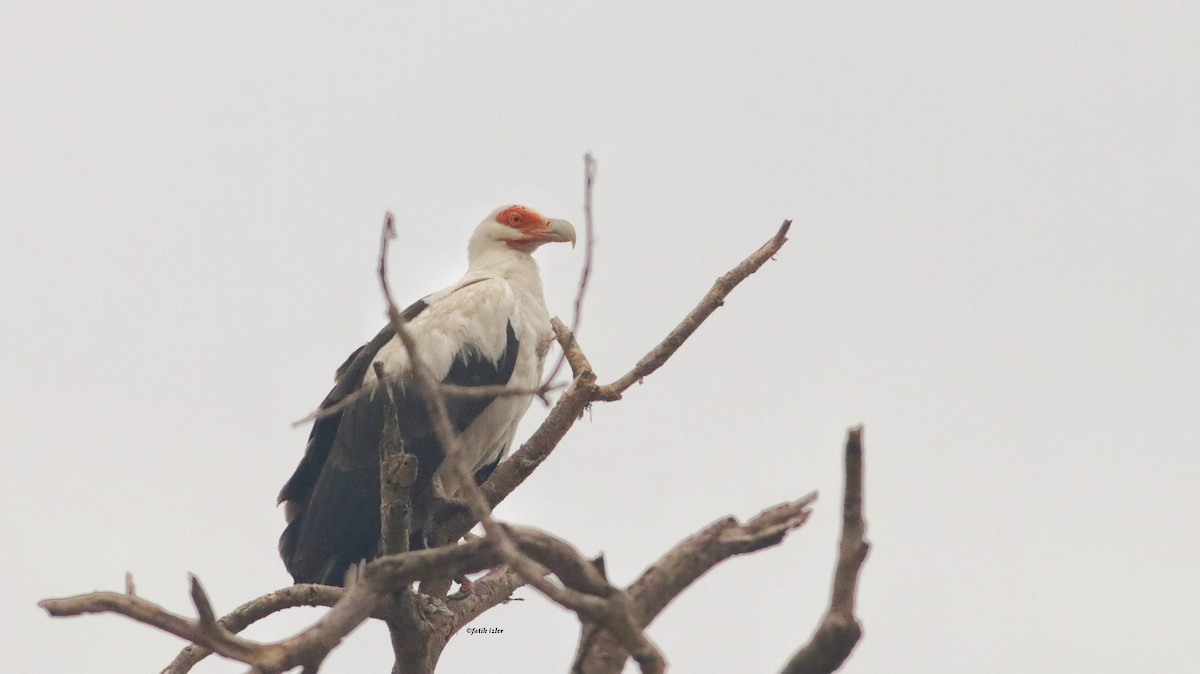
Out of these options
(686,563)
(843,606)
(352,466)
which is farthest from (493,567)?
(352,466)

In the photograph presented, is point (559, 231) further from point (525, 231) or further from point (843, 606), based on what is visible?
point (843, 606)

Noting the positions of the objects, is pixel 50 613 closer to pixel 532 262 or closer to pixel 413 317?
pixel 413 317

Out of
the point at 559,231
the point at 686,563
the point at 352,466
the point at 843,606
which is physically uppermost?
the point at 559,231

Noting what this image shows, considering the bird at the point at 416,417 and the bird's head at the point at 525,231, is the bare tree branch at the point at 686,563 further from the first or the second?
the bird's head at the point at 525,231

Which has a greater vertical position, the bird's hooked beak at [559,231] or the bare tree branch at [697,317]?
the bird's hooked beak at [559,231]

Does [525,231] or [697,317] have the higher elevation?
[525,231]

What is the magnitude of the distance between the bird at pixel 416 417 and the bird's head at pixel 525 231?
16.8 inches

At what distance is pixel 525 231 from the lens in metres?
8.57

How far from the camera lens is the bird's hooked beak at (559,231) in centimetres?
853

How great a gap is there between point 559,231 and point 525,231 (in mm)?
220

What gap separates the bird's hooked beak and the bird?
48cm

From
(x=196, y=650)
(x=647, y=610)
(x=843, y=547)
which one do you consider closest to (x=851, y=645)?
(x=843, y=547)

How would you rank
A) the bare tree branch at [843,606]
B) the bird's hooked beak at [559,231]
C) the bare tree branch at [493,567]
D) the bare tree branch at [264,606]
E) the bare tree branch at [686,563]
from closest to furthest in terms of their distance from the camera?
the bare tree branch at [493,567], the bare tree branch at [843,606], the bare tree branch at [686,563], the bare tree branch at [264,606], the bird's hooked beak at [559,231]

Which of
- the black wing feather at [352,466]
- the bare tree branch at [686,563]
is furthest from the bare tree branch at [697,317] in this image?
the bare tree branch at [686,563]
